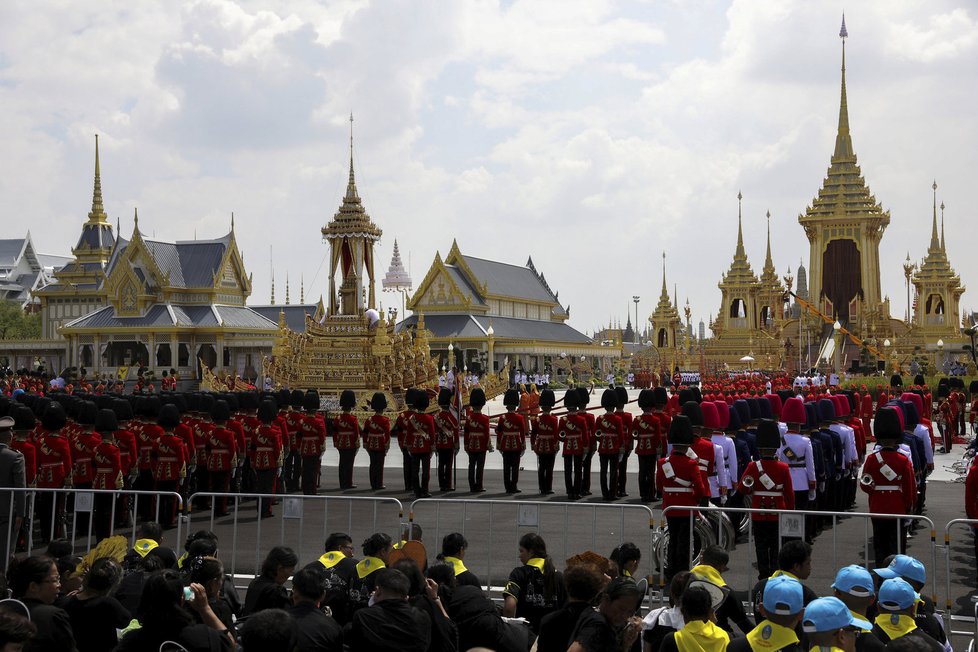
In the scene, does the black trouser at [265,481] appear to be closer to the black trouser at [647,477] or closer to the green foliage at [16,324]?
the black trouser at [647,477]

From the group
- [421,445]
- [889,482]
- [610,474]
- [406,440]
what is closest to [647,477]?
[610,474]

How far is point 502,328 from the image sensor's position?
58.7 meters

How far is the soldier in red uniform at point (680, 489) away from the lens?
975cm

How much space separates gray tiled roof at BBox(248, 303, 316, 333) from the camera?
203ft

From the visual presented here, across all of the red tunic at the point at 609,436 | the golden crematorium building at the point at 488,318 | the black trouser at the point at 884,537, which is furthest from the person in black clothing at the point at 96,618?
the golden crematorium building at the point at 488,318

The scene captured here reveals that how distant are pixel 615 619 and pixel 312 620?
1668 mm

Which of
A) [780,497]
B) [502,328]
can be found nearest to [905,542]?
[780,497]

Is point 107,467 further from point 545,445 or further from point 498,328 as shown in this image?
point 498,328

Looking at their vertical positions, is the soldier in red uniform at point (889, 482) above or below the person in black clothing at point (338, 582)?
above

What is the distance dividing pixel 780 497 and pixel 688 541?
975 mm

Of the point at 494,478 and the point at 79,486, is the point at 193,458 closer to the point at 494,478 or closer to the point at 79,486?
the point at 79,486

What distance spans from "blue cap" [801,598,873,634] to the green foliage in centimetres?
7462

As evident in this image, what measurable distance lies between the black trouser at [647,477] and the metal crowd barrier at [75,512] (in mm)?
6656

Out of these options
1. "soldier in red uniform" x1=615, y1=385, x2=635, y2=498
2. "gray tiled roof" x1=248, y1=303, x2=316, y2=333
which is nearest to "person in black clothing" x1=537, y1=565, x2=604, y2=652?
"soldier in red uniform" x1=615, y1=385, x2=635, y2=498
